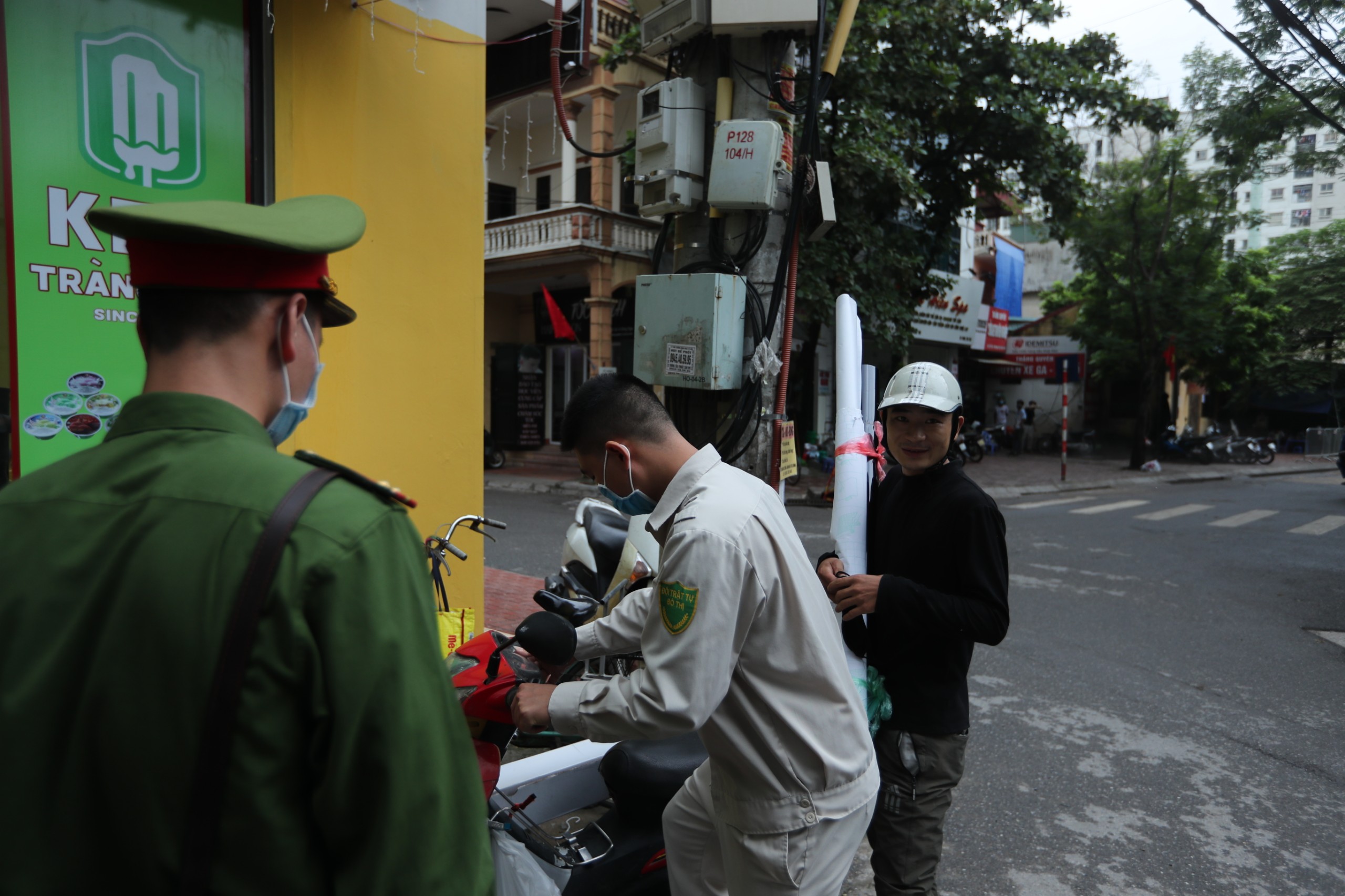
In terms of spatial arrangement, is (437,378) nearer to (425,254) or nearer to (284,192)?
(425,254)

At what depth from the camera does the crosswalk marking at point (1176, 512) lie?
40.3 feet

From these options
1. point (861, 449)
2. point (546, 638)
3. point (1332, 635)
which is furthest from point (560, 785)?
point (1332, 635)

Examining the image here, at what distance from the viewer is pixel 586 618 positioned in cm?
243

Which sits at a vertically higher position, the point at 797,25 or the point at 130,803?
the point at 797,25

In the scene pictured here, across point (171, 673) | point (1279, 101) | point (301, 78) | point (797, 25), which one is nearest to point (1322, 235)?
point (1279, 101)

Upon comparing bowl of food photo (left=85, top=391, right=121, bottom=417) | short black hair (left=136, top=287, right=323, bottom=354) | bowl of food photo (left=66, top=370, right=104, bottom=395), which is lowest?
bowl of food photo (left=85, top=391, right=121, bottom=417)

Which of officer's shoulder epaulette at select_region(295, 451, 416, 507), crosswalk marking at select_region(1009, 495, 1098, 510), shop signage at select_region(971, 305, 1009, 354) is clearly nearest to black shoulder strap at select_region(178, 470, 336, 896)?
officer's shoulder epaulette at select_region(295, 451, 416, 507)

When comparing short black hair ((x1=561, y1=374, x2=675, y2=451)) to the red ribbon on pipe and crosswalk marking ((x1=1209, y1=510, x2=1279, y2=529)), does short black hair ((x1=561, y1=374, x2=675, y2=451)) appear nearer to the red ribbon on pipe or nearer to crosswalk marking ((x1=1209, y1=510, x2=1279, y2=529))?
the red ribbon on pipe

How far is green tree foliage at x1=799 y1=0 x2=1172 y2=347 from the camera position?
456 inches

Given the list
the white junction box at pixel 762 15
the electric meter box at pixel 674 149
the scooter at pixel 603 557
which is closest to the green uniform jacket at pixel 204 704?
the scooter at pixel 603 557

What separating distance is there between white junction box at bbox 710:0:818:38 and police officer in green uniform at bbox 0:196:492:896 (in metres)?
3.62

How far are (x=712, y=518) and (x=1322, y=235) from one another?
104 ft

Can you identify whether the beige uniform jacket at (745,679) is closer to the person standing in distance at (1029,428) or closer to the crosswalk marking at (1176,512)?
the crosswalk marking at (1176,512)

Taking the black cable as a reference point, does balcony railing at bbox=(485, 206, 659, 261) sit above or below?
above
